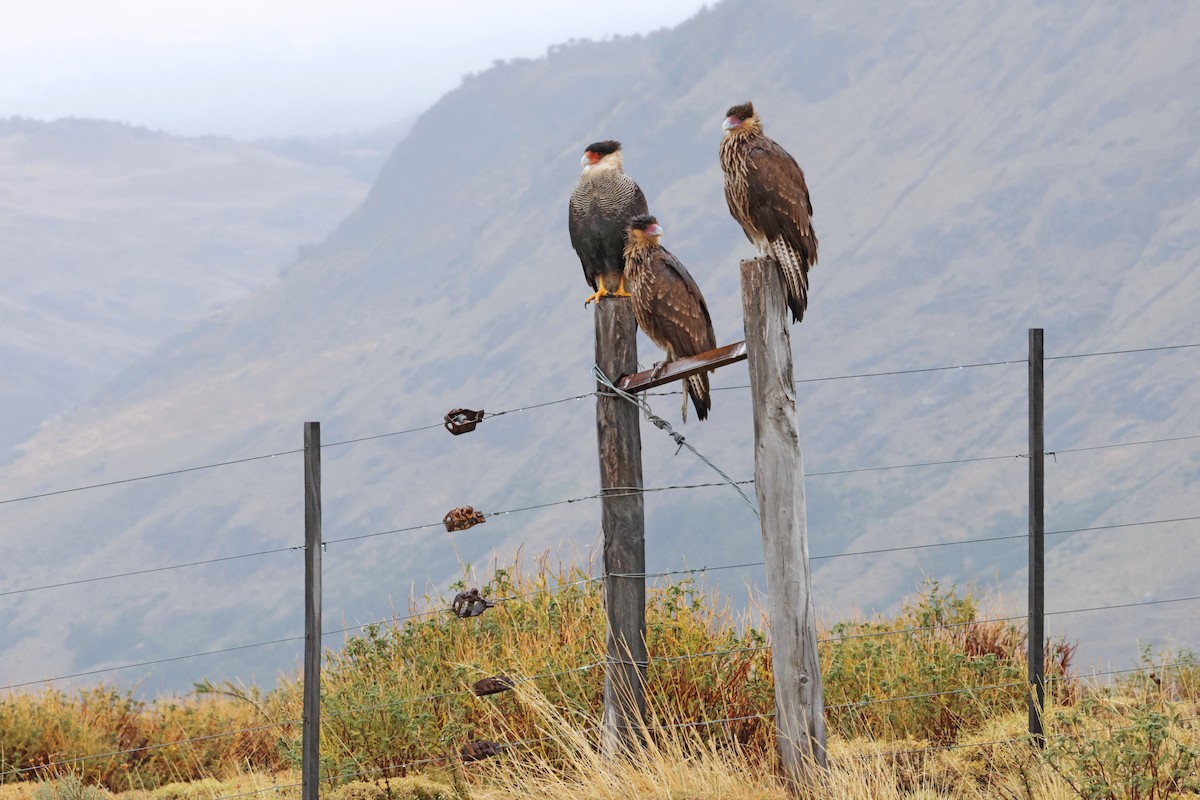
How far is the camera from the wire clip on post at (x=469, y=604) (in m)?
6.18

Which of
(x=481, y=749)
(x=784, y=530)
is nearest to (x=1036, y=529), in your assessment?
(x=784, y=530)

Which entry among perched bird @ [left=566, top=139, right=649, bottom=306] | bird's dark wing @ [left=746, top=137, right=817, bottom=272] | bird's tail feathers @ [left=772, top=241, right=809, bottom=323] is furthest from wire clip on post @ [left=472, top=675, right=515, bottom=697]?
perched bird @ [left=566, top=139, right=649, bottom=306]

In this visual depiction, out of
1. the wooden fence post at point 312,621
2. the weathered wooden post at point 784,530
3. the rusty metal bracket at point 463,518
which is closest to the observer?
the weathered wooden post at point 784,530

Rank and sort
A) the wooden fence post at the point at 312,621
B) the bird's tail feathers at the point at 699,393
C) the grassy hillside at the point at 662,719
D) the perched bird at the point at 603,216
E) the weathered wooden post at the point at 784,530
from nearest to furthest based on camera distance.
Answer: the weathered wooden post at the point at 784,530 → the grassy hillside at the point at 662,719 → the wooden fence post at the point at 312,621 → the bird's tail feathers at the point at 699,393 → the perched bird at the point at 603,216

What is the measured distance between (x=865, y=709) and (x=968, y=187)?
19271 centimetres

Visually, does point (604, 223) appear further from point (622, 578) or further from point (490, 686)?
point (490, 686)

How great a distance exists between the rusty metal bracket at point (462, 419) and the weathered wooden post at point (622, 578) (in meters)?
0.50

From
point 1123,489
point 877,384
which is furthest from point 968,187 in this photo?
point 1123,489

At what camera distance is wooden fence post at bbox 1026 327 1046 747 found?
6.20m

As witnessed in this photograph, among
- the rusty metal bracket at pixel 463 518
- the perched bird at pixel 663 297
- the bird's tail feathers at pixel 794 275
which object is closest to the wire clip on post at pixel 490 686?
the rusty metal bracket at pixel 463 518

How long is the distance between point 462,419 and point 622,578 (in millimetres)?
911

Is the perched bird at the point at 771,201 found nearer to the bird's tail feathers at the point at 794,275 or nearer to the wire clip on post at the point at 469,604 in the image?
the bird's tail feathers at the point at 794,275

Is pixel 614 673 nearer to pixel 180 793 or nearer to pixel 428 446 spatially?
pixel 180 793

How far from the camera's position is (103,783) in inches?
313
